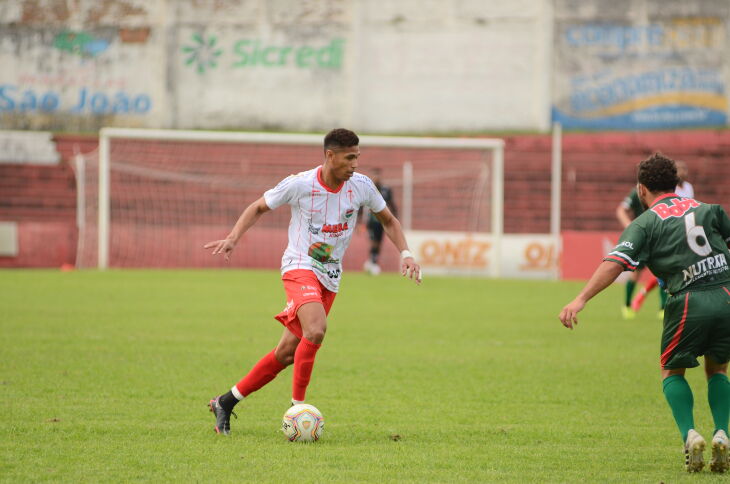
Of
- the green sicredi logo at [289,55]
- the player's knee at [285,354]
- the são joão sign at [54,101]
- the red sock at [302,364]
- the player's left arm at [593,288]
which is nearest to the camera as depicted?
the player's left arm at [593,288]

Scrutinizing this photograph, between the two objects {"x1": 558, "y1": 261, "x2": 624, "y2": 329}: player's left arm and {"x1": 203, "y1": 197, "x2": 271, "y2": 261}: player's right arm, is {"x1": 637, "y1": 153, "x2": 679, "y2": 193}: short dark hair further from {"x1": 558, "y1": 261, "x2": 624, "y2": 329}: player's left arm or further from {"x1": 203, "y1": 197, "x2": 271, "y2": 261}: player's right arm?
{"x1": 203, "y1": 197, "x2": 271, "y2": 261}: player's right arm

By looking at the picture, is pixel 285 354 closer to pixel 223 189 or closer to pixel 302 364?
pixel 302 364

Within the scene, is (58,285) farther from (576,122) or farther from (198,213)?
(576,122)

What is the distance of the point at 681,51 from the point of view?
108ft

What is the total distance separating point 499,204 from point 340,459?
18153 mm

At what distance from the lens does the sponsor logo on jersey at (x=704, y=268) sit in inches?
218

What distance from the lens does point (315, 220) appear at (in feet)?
21.6

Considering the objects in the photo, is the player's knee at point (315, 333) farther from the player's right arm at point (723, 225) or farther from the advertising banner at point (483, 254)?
the advertising banner at point (483, 254)

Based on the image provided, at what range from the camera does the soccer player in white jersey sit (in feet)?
21.1

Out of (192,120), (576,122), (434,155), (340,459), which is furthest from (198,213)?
(340,459)

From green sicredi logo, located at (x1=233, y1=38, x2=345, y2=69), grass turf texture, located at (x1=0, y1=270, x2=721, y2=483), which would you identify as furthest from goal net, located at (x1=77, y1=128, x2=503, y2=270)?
grass turf texture, located at (x1=0, y1=270, x2=721, y2=483)

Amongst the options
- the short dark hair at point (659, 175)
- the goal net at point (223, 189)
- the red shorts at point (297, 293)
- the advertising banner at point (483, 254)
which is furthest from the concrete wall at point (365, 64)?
the short dark hair at point (659, 175)

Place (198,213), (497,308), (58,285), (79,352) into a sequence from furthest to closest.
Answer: (198,213), (58,285), (497,308), (79,352)

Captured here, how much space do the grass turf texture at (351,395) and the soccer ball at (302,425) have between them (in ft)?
0.28
